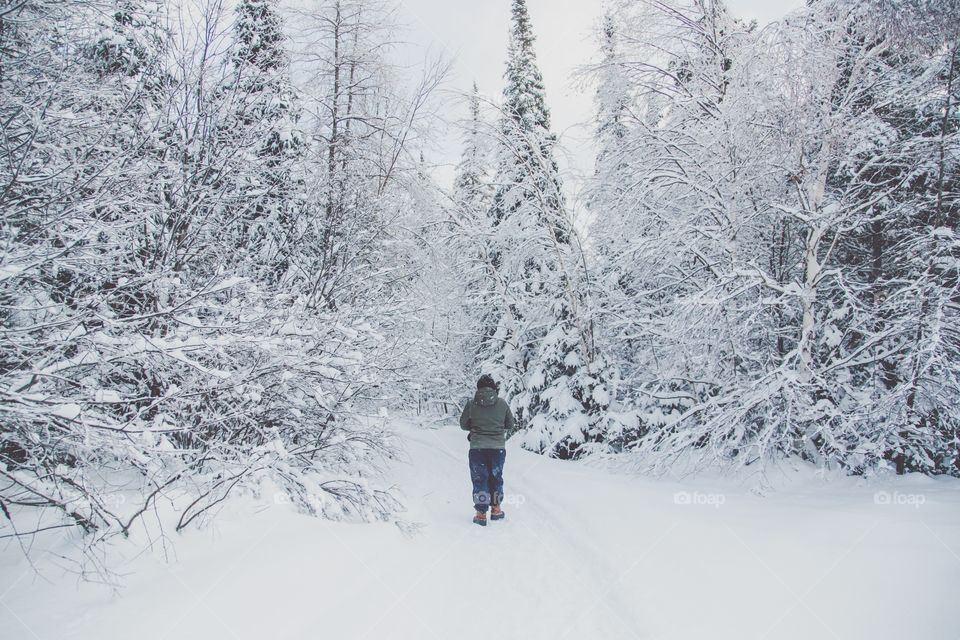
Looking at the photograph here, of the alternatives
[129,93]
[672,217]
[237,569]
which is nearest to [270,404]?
[237,569]

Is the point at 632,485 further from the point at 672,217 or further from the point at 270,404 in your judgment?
the point at 270,404

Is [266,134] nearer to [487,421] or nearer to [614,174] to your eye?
[487,421]

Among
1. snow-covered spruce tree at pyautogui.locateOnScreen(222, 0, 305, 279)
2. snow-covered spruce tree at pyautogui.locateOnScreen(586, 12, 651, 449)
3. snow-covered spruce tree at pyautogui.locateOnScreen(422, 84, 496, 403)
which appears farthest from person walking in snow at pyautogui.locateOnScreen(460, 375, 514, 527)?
snow-covered spruce tree at pyautogui.locateOnScreen(422, 84, 496, 403)

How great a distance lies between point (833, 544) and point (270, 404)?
599 cm

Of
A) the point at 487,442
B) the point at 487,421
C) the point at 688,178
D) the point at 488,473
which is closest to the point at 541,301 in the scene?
the point at 688,178

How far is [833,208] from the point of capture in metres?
6.91

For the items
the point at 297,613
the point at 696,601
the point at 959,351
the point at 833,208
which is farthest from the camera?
the point at 833,208

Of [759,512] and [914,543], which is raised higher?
[914,543]

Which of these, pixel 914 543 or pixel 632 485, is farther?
pixel 632 485

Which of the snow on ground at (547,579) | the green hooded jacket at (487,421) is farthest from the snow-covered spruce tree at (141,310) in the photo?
the green hooded jacket at (487,421)

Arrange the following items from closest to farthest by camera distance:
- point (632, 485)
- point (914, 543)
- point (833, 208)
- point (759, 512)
A: point (914, 543) → point (759, 512) → point (833, 208) → point (632, 485)

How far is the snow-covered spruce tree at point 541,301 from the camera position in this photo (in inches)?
490

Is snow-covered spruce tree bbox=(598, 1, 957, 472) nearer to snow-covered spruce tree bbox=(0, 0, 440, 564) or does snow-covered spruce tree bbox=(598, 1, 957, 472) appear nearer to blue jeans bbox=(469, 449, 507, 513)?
blue jeans bbox=(469, 449, 507, 513)

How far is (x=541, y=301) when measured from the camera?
14156 millimetres
